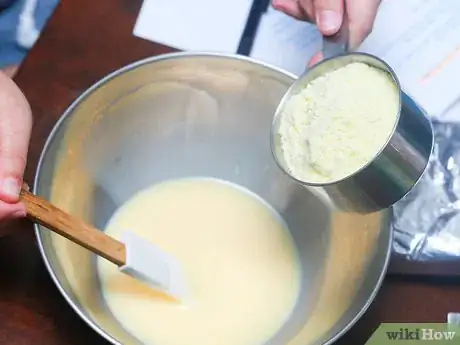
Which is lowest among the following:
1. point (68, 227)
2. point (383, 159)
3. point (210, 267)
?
point (210, 267)

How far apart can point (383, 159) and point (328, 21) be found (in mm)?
170

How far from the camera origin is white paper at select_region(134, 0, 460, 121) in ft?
2.79

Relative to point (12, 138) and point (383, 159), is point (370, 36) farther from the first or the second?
point (12, 138)

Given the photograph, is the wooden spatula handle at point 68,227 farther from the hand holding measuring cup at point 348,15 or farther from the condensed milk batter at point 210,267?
the hand holding measuring cup at point 348,15

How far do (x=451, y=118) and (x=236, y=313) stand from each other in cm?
31

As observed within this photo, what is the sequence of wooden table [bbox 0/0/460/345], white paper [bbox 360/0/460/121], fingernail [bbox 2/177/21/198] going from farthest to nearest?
white paper [bbox 360/0/460/121] < wooden table [bbox 0/0/460/345] < fingernail [bbox 2/177/21/198]

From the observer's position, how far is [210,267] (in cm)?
77

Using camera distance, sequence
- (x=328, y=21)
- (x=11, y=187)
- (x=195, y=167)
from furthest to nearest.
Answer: (x=195, y=167) → (x=328, y=21) → (x=11, y=187)

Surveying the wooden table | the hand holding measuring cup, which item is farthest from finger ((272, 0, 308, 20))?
the wooden table

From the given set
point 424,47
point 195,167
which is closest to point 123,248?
point 195,167

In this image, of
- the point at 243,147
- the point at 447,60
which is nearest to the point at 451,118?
the point at 447,60

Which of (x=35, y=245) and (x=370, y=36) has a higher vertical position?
(x=370, y=36)

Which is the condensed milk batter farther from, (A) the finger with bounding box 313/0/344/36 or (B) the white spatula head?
(A) the finger with bounding box 313/0/344/36

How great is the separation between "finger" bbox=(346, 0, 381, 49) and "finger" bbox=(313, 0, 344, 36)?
1 centimetres
